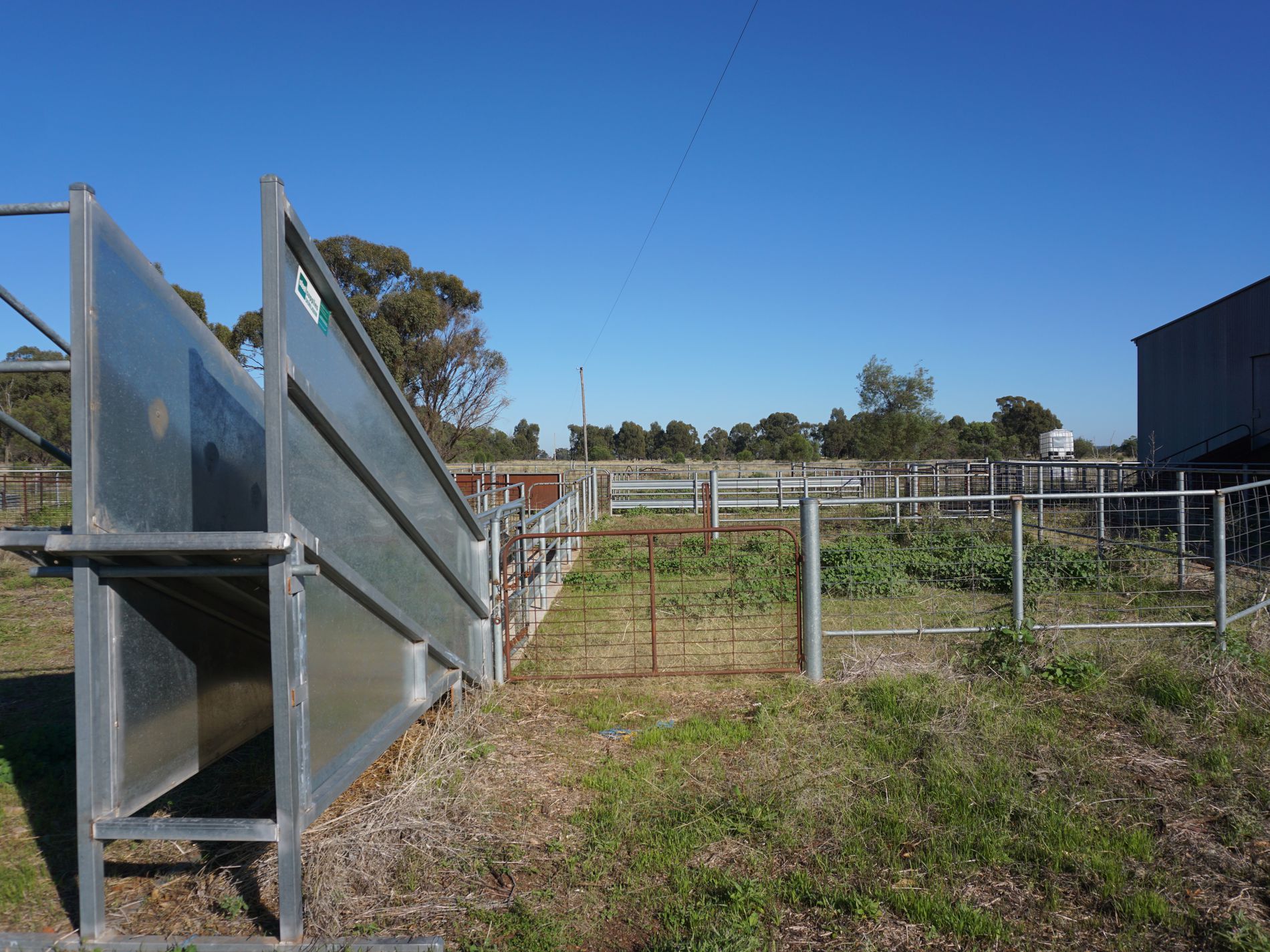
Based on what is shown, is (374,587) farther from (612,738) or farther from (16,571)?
(16,571)

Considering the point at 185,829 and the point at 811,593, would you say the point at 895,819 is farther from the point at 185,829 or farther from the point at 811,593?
the point at 185,829

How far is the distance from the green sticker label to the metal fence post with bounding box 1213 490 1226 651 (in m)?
7.05

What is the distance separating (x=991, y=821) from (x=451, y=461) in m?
37.0

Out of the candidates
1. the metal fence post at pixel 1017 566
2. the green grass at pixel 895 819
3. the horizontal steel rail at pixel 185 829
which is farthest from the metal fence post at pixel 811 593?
the horizontal steel rail at pixel 185 829

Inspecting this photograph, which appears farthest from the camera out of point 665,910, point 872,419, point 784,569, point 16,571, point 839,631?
point 872,419

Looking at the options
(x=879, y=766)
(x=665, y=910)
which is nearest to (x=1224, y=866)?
(x=879, y=766)

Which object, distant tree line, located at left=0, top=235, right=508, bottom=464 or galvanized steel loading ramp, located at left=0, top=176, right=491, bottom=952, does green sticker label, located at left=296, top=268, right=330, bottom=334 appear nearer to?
galvanized steel loading ramp, located at left=0, top=176, right=491, bottom=952

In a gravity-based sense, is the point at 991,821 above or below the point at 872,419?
below

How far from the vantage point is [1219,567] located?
272 inches

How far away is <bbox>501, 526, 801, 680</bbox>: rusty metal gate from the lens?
283 inches

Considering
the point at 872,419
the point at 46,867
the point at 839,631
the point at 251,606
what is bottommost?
the point at 46,867

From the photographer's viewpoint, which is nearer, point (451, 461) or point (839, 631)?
point (839, 631)

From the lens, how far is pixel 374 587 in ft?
12.9

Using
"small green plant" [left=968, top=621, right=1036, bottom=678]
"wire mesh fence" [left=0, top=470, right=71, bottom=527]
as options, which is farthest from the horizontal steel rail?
"wire mesh fence" [left=0, top=470, right=71, bottom=527]
